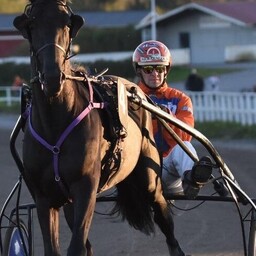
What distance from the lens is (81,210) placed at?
5.00 meters

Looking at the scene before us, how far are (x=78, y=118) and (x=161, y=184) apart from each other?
1.54 metres

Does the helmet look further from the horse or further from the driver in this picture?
the horse

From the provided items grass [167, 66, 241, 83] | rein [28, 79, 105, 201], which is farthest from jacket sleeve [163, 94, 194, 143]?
grass [167, 66, 241, 83]

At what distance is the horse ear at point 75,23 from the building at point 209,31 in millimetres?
45939

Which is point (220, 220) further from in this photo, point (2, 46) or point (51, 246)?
point (2, 46)

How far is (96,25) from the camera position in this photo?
5988cm

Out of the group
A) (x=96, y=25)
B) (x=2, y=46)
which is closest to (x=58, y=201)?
(x=2, y=46)

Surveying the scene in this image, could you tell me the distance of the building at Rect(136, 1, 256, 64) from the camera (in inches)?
2040

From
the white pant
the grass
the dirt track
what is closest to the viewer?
the white pant

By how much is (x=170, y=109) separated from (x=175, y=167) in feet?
1.36

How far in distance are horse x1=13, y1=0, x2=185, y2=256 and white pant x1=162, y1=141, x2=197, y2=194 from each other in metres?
0.79

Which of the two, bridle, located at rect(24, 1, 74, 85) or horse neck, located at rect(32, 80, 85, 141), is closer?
bridle, located at rect(24, 1, 74, 85)

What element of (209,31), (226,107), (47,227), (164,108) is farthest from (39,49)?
(209,31)

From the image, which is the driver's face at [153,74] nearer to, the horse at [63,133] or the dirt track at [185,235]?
the horse at [63,133]
